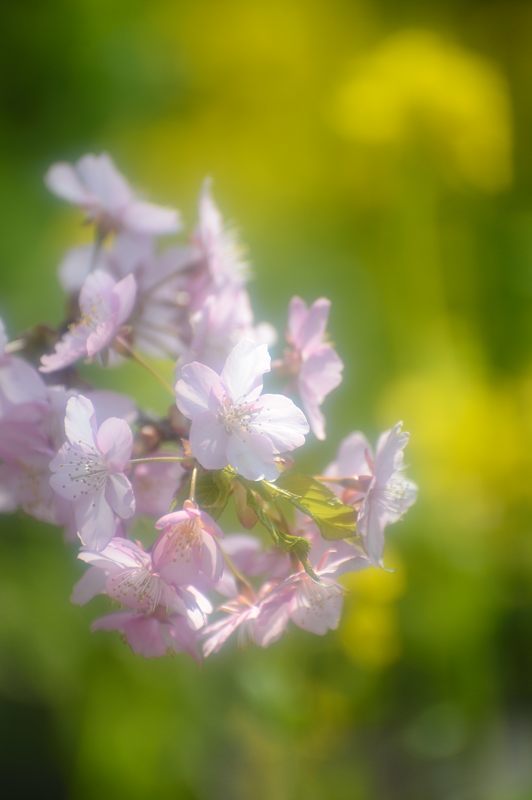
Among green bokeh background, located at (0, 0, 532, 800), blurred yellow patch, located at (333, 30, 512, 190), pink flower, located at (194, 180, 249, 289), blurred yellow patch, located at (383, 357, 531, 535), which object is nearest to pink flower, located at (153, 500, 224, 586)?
pink flower, located at (194, 180, 249, 289)

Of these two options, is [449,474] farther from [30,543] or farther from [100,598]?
[30,543]

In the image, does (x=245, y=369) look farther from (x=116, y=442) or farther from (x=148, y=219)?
(x=148, y=219)

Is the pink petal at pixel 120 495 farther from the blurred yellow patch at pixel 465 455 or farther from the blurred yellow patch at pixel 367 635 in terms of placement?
the blurred yellow patch at pixel 465 455

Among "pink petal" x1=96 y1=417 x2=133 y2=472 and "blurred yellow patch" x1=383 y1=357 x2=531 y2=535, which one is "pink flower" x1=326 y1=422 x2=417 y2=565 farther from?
"blurred yellow patch" x1=383 y1=357 x2=531 y2=535

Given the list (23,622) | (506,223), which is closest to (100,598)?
(23,622)

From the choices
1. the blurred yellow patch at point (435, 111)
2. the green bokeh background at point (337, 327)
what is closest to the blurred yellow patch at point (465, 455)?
the green bokeh background at point (337, 327)

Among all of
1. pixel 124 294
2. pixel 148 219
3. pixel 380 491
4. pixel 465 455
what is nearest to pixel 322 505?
pixel 380 491
